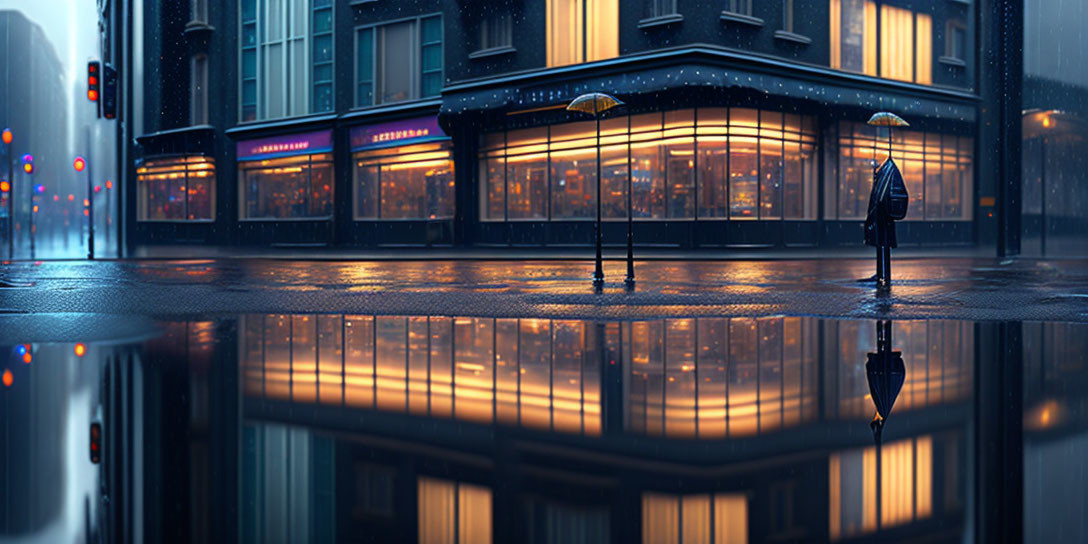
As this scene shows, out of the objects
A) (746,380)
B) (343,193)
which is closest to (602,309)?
(746,380)

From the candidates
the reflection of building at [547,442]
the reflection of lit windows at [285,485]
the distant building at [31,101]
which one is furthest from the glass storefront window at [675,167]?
the distant building at [31,101]

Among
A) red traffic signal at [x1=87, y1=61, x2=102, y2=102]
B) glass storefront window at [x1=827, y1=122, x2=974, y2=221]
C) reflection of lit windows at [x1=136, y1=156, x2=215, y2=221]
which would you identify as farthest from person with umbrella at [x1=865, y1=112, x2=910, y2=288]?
reflection of lit windows at [x1=136, y1=156, x2=215, y2=221]

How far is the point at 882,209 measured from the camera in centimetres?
1525

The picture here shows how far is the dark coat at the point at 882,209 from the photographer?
15086mm

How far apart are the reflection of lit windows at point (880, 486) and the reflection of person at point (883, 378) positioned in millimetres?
246

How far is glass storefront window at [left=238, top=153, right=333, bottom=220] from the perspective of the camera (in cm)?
4116

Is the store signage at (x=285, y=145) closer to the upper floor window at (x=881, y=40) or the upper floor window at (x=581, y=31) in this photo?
the upper floor window at (x=581, y=31)

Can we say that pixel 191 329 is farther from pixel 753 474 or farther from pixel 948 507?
pixel 948 507

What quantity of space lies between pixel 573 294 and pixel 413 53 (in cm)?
2546

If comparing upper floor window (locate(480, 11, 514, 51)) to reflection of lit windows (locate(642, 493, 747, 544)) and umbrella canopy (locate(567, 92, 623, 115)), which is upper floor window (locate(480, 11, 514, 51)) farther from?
reflection of lit windows (locate(642, 493, 747, 544))

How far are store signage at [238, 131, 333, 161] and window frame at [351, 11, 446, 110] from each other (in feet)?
7.03

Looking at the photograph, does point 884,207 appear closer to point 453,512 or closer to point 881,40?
point 453,512

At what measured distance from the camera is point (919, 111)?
35.8 m

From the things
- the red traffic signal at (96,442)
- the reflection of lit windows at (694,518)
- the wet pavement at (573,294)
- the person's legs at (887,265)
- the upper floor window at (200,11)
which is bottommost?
the reflection of lit windows at (694,518)
